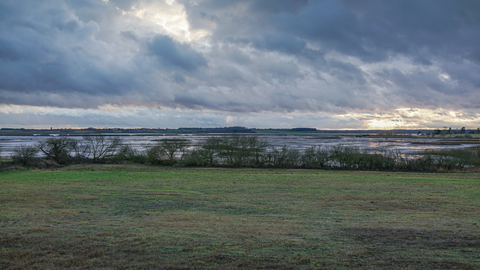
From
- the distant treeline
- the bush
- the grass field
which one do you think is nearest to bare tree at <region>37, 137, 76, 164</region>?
the distant treeline

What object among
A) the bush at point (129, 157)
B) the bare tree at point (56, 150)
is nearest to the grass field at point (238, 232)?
the bare tree at point (56, 150)

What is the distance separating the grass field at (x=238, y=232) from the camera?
21.6 ft

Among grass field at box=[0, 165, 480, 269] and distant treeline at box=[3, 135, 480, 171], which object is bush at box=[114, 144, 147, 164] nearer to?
distant treeline at box=[3, 135, 480, 171]

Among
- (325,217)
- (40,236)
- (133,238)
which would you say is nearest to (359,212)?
(325,217)

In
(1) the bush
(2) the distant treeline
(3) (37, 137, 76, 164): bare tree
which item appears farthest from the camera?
(1) the bush

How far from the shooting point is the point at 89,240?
802 centimetres

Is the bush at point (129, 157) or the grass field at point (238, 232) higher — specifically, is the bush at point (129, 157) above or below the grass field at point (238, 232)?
below

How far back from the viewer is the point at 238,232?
908 cm

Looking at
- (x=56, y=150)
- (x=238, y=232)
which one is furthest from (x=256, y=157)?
(x=238, y=232)

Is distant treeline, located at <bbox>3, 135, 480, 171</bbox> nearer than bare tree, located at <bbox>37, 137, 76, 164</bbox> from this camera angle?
Yes

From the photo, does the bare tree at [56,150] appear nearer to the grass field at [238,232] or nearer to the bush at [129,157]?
the bush at [129,157]

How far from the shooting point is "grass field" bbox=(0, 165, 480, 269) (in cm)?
659

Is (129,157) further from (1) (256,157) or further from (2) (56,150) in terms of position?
(1) (256,157)

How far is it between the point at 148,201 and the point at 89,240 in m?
7.45
